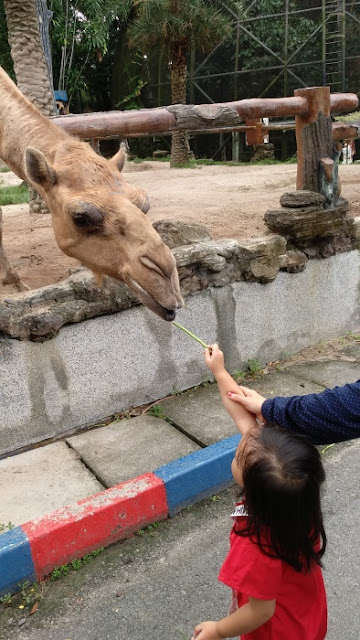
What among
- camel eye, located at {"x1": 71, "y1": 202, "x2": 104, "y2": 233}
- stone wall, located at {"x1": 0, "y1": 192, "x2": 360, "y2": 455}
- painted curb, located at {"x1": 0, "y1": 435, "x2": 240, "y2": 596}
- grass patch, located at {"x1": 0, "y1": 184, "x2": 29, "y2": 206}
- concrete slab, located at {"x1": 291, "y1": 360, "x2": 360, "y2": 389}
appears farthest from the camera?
grass patch, located at {"x1": 0, "y1": 184, "x2": 29, "y2": 206}

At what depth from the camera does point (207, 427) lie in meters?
4.29

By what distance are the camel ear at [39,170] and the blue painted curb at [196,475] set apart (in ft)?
6.05

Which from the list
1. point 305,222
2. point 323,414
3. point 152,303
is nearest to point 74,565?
point 152,303

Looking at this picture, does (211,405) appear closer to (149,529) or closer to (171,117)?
(149,529)

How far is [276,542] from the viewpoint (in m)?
1.67

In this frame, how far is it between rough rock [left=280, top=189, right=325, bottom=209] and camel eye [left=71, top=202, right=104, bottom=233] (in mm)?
2802

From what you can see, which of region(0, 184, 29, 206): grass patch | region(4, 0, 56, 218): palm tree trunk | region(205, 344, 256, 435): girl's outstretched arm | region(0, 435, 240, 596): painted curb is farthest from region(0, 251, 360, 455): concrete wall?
region(0, 184, 29, 206): grass patch

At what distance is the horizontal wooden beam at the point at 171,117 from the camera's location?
430 cm

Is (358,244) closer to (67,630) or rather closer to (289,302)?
(289,302)

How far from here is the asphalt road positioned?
2.62 m

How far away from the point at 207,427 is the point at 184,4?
1715 cm

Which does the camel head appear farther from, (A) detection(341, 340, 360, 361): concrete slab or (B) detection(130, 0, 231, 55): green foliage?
(B) detection(130, 0, 231, 55): green foliage

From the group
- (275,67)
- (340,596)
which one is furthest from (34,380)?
(275,67)

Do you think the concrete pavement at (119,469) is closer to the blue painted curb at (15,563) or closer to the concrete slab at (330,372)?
the blue painted curb at (15,563)
